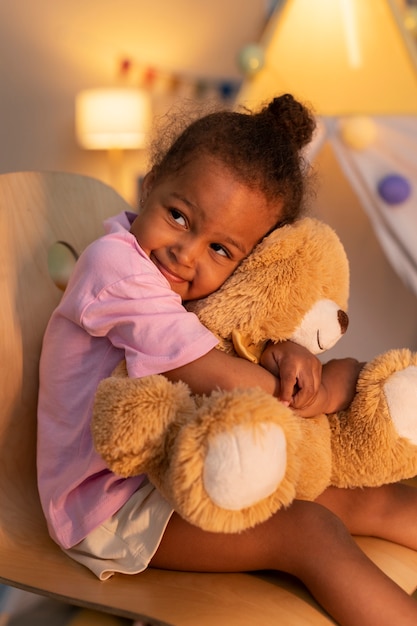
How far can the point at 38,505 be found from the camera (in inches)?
37.9

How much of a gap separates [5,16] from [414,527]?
2761 millimetres

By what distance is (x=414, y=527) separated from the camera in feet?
3.05

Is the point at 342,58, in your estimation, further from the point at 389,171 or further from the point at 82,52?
the point at 82,52

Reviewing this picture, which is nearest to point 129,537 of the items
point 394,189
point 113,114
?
point 394,189

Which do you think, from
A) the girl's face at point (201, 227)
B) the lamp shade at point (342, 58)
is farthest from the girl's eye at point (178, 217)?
the lamp shade at point (342, 58)

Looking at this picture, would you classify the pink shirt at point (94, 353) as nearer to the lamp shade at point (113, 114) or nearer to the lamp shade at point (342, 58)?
the lamp shade at point (342, 58)

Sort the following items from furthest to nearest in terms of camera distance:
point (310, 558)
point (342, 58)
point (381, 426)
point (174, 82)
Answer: point (174, 82)
point (342, 58)
point (381, 426)
point (310, 558)

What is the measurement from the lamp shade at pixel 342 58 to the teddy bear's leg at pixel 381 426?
4.97 feet

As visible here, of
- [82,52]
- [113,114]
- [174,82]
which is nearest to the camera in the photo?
[113,114]

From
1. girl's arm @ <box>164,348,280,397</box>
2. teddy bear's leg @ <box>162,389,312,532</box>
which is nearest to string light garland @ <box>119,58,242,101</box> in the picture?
girl's arm @ <box>164,348,280,397</box>

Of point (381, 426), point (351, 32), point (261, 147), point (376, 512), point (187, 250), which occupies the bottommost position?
point (376, 512)

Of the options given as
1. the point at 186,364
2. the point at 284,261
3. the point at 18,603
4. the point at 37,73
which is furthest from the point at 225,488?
the point at 37,73

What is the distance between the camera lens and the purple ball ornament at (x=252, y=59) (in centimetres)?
229

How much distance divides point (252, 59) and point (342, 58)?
26cm
